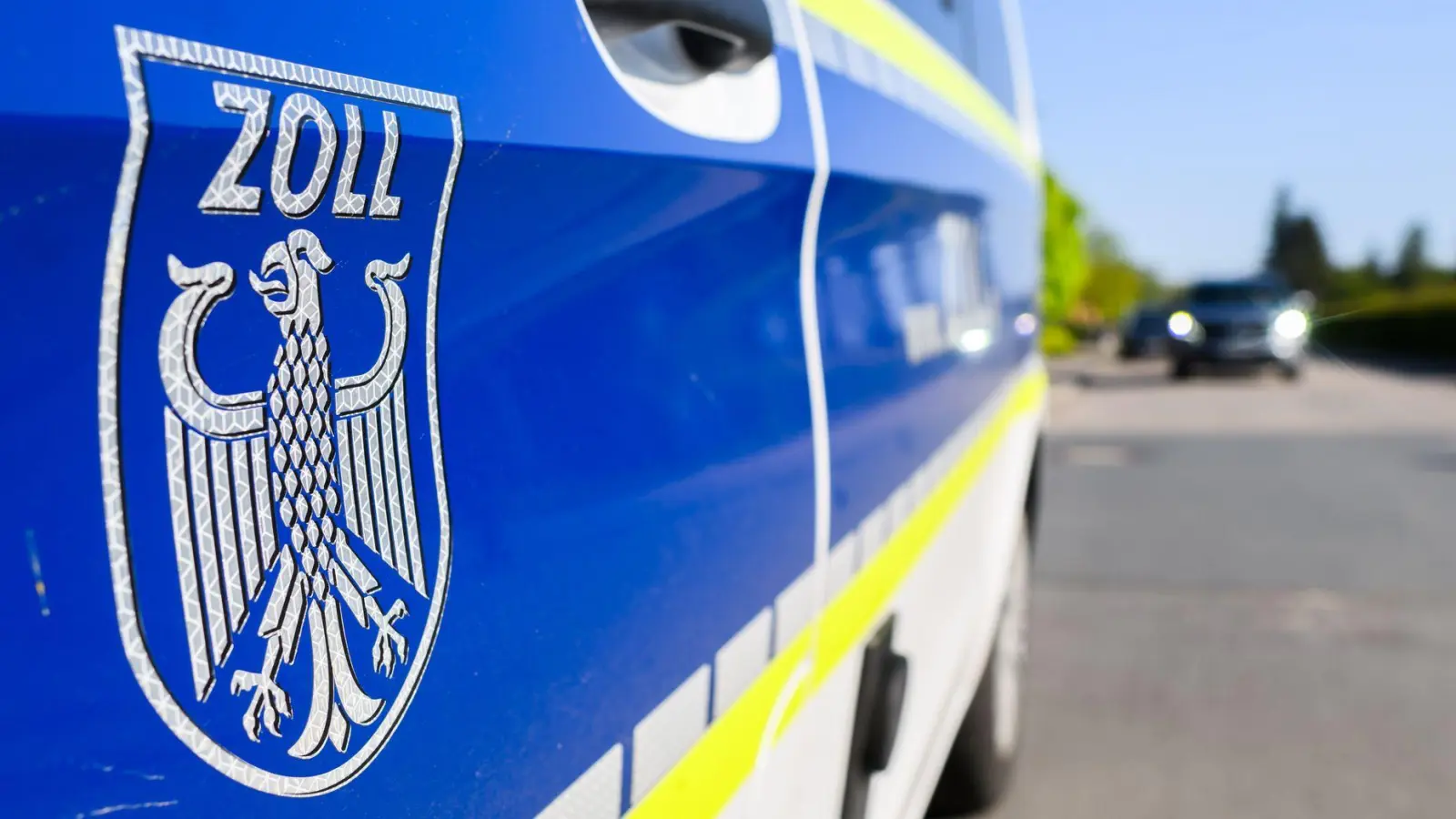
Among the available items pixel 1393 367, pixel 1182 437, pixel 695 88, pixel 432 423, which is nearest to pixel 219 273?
pixel 432 423

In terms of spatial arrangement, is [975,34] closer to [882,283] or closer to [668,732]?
[882,283]

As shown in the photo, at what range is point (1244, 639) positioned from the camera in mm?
5590

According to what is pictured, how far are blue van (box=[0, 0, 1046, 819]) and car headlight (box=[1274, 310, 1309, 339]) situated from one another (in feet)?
71.5

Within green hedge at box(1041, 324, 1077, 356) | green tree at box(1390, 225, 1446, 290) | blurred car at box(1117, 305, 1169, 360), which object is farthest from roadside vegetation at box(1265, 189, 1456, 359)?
green hedge at box(1041, 324, 1077, 356)

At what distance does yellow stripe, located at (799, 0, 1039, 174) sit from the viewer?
165 centimetres

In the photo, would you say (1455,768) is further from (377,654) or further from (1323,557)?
(377,654)

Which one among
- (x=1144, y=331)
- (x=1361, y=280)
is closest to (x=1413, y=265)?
(x=1361, y=280)

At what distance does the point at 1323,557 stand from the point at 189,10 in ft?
23.7

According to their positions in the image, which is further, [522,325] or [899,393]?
[899,393]

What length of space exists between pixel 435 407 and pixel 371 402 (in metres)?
0.06

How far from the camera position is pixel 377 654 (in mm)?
851

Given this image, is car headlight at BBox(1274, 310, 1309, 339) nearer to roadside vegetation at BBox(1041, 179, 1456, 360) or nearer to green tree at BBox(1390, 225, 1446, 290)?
roadside vegetation at BBox(1041, 179, 1456, 360)

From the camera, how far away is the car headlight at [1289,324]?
22.0 m

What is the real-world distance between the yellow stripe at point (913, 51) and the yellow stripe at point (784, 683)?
24.8 inches
